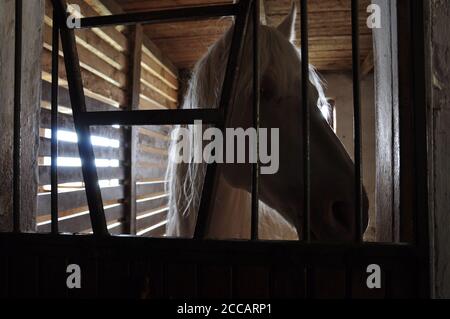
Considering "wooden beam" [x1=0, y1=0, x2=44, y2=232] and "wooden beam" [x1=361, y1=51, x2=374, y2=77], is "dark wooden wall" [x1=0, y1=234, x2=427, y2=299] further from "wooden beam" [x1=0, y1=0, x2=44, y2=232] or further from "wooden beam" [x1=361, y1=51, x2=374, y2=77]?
"wooden beam" [x1=361, y1=51, x2=374, y2=77]

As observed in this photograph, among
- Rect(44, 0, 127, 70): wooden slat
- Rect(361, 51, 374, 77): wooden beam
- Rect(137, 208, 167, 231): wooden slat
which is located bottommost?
Rect(137, 208, 167, 231): wooden slat

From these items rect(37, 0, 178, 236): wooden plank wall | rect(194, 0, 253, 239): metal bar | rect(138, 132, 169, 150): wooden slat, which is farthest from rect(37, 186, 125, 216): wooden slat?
rect(194, 0, 253, 239): metal bar

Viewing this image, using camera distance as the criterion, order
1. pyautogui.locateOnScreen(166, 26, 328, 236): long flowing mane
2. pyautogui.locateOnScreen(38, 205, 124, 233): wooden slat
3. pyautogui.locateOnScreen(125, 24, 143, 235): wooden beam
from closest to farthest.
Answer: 1. pyautogui.locateOnScreen(166, 26, 328, 236): long flowing mane
2. pyautogui.locateOnScreen(38, 205, 124, 233): wooden slat
3. pyautogui.locateOnScreen(125, 24, 143, 235): wooden beam

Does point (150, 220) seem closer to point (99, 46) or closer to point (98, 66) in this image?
point (98, 66)

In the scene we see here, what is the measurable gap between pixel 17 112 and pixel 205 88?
66 cm

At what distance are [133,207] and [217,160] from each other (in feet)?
10.7

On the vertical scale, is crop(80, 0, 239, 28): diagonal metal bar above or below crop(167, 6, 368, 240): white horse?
above

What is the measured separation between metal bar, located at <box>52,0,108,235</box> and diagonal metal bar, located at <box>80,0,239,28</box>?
6cm

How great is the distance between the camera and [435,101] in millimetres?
617

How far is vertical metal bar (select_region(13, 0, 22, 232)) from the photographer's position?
0.81 meters

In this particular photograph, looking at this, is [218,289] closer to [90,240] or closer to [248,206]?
[90,240]

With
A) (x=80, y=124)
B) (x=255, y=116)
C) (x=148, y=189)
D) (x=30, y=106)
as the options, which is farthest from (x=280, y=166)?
(x=148, y=189)

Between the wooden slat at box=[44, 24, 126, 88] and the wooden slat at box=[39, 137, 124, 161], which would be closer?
the wooden slat at box=[39, 137, 124, 161]
